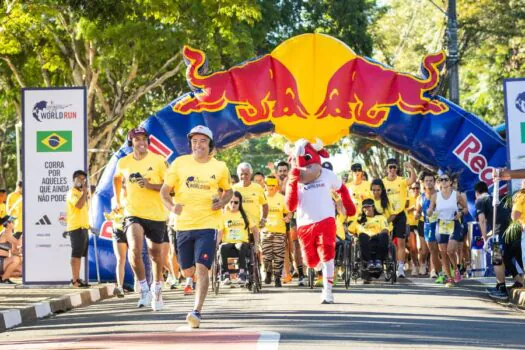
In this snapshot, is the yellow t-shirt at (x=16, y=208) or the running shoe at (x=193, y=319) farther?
the yellow t-shirt at (x=16, y=208)

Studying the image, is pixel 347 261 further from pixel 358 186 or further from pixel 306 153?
pixel 306 153

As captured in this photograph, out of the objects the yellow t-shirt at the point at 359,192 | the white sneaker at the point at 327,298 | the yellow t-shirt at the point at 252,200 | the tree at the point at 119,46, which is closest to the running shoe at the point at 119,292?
the yellow t-shirt at the point at 252,200

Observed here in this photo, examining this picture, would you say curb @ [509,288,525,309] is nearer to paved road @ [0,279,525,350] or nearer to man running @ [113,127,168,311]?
paved road @ [0,279,525,350]

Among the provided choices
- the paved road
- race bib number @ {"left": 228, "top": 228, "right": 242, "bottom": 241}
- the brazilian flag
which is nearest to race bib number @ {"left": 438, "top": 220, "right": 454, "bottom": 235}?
the paved road

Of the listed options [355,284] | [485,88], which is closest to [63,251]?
[355,284]

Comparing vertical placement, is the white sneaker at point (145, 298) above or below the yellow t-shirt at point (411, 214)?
below

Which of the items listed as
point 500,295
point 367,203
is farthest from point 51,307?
point 367,203

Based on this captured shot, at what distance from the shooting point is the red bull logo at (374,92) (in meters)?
25.1

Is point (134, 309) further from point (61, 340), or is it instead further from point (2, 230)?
point (2, 230)

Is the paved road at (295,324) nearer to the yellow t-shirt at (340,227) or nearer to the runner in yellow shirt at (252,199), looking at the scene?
the yellow t-shirt at (340,227)

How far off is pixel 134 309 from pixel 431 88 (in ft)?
33.9

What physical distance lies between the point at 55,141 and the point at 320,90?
5.30 metres

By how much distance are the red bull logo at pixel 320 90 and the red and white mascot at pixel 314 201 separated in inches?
305

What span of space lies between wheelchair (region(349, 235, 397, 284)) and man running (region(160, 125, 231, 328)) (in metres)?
7.95
